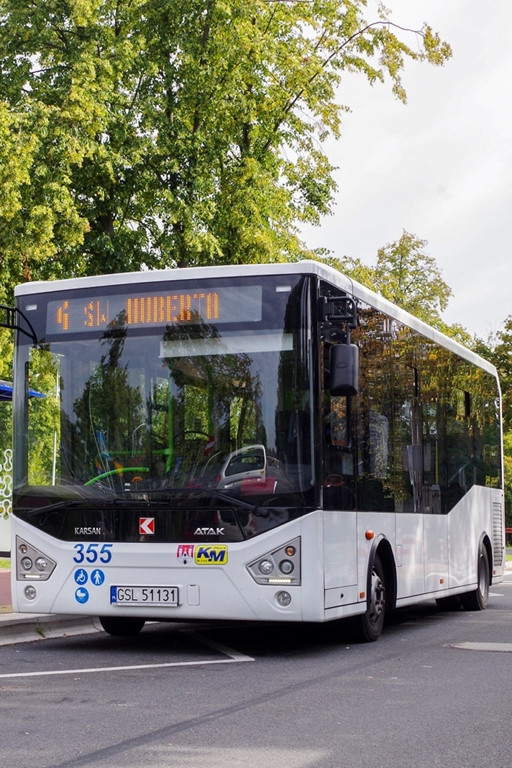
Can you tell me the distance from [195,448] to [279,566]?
119 cm

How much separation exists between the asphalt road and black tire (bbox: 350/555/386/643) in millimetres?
129

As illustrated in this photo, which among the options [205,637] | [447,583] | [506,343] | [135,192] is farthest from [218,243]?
[506,343]

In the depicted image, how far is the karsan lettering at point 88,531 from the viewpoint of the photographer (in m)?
10.5

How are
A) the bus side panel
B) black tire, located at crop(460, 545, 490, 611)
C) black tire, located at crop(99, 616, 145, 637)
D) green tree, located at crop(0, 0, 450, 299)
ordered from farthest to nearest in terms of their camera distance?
green tree, located at crop(0, 0, 450, 299) → black tire, located at crop(460, 545, 490, 611) → the bus side panel → black tire, located at crop(99, 616, 145, 637)

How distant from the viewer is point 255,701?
7.86 m

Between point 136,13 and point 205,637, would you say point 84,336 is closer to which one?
point 205,637

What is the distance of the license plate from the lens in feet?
33.4

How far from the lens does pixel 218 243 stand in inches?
939

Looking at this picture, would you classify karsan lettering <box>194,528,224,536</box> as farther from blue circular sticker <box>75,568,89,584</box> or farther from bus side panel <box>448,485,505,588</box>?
bus side panel <box>448,485,505,588</box>

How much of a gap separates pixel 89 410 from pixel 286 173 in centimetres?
1694

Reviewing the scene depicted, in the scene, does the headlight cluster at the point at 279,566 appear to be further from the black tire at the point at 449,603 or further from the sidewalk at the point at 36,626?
the black tire at the point at 449,603

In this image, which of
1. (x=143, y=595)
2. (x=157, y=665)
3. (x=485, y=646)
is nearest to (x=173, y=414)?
(x=143, y=595)

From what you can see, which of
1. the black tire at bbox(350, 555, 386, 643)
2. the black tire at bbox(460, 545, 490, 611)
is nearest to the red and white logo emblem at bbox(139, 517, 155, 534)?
the black tire at bbox(350, 555, 386, 643)

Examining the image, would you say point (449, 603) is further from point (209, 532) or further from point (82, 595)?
point (82, 595)
